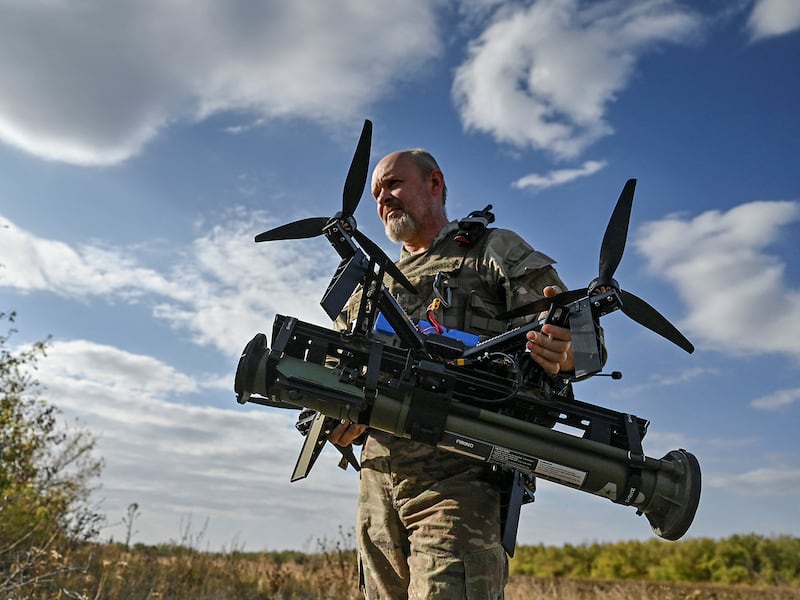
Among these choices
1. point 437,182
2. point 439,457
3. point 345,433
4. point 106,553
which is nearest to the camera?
point 439,457

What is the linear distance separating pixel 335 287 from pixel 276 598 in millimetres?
8622

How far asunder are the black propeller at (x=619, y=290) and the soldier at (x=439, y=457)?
14 cm

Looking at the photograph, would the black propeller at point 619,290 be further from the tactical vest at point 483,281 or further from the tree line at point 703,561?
the tree line at point 703,561

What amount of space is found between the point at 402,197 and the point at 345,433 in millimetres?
1681

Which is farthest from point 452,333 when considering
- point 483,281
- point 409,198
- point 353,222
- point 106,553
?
point 106,553

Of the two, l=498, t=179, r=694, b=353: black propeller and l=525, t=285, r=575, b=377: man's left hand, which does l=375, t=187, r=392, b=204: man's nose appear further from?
l=525, t=285, r=575, b=377: man's left hand

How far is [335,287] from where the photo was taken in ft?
10.7

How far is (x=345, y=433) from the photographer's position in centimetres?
393

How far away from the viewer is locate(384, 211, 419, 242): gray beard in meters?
4.63

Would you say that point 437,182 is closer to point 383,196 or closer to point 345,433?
point 383,196

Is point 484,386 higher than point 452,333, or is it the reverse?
point 452,333

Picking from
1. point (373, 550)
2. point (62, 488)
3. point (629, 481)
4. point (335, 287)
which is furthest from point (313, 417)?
point (62, 488)

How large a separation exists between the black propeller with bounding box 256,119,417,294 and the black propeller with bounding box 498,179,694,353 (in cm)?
75

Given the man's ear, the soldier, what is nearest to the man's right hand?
the soldier
